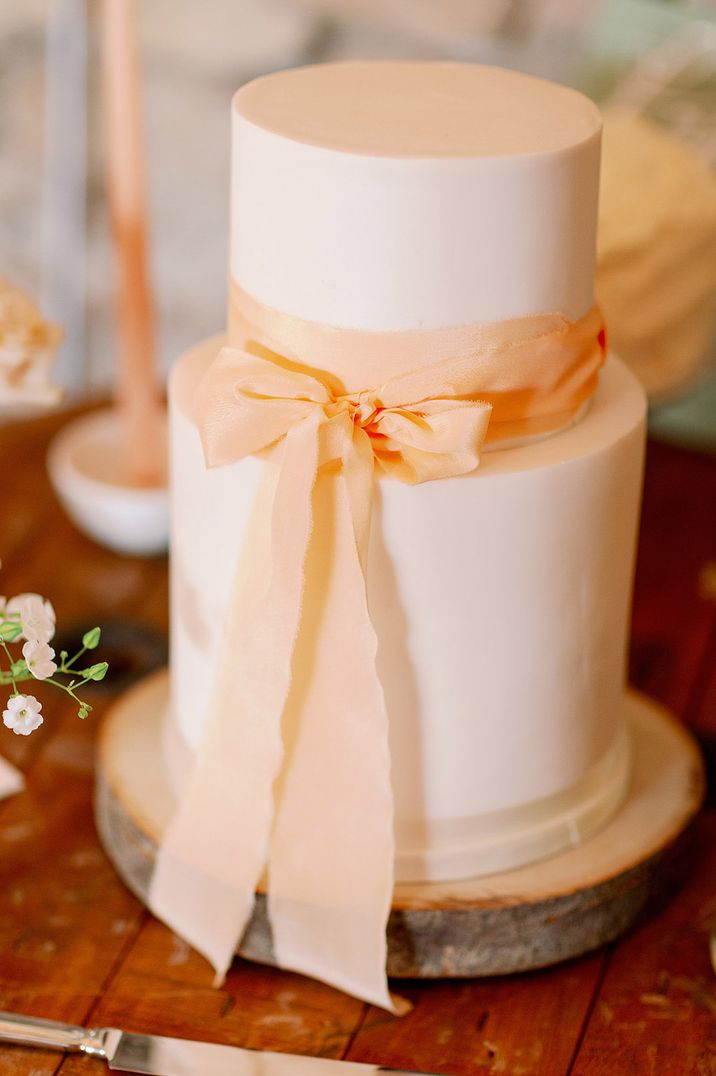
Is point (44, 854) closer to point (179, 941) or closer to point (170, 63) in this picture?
point (179, 941)

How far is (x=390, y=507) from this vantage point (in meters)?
0.74

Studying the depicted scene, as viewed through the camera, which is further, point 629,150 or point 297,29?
point 297,29

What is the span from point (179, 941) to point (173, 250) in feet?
3.81

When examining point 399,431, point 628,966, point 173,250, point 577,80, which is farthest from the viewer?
point 173,250

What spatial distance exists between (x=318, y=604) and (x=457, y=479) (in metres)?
0.10

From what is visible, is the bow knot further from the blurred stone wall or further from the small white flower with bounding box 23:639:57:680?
the blurred stone wall

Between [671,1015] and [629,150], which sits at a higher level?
[629,150]

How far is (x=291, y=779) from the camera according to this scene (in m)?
0.80

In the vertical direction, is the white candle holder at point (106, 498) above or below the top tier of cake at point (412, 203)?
below

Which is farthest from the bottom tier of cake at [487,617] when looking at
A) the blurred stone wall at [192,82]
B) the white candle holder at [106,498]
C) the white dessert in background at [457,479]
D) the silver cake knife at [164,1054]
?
the blurred stone wall at [192,82]

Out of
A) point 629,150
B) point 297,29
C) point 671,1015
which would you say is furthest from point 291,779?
point 297,29

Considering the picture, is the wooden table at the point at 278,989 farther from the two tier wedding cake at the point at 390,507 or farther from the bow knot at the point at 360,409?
the bow knot at the point at 360,409

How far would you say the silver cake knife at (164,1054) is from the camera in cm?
74

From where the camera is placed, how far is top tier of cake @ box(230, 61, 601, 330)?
70 centimetres
